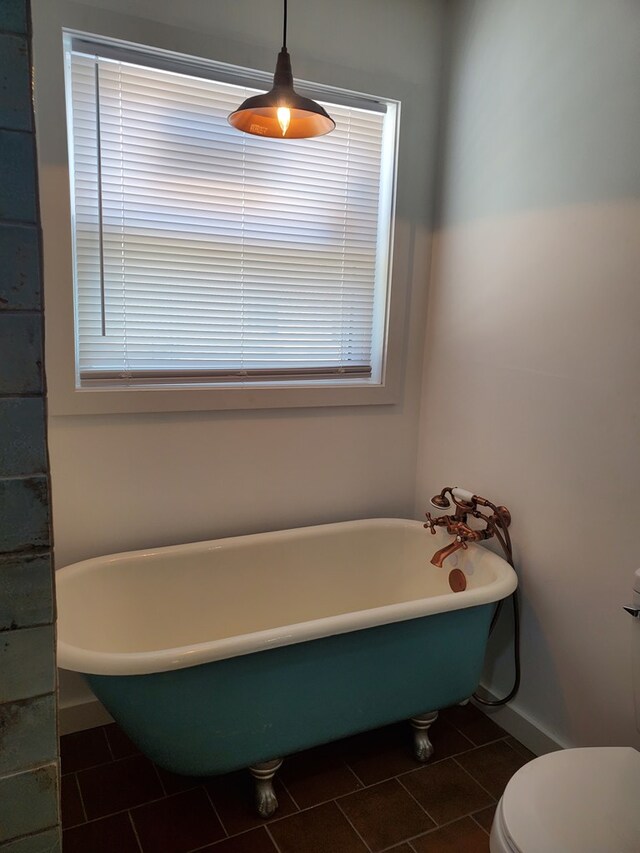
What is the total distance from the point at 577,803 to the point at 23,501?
4.11ft

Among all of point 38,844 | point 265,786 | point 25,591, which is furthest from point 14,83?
point 265,786

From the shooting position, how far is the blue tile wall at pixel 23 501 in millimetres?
616

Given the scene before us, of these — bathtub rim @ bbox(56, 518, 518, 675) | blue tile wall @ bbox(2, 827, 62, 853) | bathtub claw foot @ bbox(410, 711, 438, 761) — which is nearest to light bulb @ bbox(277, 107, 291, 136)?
bathtub rim @ bbox(56, 518, 518, 675)

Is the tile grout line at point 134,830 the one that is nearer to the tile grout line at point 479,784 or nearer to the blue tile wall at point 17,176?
the tile grout line at point 479,784

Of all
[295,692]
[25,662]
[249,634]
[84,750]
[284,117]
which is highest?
[284,117]

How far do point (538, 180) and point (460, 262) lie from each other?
0.43m

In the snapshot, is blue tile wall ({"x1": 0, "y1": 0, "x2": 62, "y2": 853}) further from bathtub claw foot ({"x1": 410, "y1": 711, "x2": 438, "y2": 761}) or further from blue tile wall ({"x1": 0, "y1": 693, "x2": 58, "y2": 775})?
bathtub claw foot ({"x1": 410, "y1": 711, "x2": 438, "y2": 761})

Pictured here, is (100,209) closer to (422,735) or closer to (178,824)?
(178,824)

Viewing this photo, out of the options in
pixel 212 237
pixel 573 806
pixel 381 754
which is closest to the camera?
pixel 573 806

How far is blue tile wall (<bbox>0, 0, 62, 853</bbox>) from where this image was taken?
2.02 ft

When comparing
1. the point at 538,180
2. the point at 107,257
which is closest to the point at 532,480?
the point at 538,180

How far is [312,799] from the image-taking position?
1.82 meters

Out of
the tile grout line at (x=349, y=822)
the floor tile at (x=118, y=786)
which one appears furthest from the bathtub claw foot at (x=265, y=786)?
the floor tile at (x=118, y=786)

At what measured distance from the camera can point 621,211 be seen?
1.68 m
